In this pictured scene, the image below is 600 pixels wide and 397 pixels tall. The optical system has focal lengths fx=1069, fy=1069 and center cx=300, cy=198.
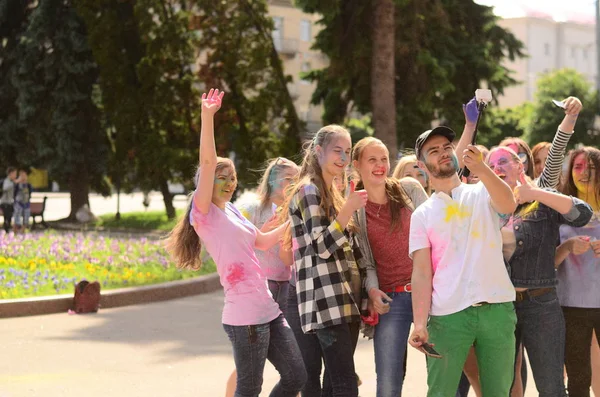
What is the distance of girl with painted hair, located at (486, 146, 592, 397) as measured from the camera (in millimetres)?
5347

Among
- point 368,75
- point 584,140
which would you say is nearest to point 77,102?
point 368,75

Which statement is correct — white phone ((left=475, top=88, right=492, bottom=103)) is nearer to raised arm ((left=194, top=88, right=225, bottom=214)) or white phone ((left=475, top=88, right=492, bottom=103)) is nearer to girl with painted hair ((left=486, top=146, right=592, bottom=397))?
girl with painted hair ((left=486, top=146, right=592, bottom=397))

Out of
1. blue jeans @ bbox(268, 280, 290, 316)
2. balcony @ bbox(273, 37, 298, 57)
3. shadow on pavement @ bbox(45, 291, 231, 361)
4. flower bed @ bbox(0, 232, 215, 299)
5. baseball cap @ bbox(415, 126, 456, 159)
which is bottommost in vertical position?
shadow on pavement @ bbox(45, 291, 231, 361)

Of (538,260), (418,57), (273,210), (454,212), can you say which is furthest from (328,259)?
(418,57)

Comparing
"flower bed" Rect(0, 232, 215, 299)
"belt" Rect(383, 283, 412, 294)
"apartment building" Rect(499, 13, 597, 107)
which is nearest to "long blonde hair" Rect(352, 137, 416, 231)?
"belt" Rect(383, 283, 412, 294)

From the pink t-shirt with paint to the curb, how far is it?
21.3ft

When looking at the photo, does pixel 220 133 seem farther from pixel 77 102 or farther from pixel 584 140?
pixel 584 140

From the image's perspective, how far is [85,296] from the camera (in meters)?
11.8

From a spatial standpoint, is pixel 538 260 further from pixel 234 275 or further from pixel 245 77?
pixel 245 77

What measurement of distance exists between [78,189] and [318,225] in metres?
27.0

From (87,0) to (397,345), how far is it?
82.7ft

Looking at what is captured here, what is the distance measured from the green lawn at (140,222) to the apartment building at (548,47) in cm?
6011

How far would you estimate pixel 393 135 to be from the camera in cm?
2161

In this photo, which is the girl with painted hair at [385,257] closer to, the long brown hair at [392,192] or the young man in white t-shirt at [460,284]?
the long brown hair at [392,192]
